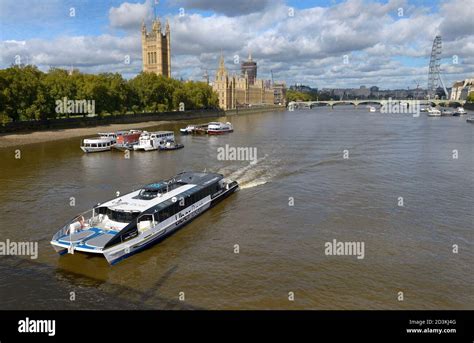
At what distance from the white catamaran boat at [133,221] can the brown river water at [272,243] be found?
603 mm

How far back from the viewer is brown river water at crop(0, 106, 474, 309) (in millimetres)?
14766

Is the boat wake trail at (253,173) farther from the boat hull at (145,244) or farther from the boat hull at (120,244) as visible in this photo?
the boat hull at (120,244)

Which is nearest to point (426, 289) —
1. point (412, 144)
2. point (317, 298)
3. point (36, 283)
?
point (317, 298)

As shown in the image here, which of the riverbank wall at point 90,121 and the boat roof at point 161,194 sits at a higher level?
the riverbank wall at point 90,121

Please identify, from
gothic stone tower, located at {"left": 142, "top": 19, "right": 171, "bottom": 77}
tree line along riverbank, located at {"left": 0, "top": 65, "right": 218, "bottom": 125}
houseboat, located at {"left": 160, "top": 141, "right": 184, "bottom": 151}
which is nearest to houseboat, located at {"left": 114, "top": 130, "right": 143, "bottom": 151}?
houseboat, located at {"left": 160, "top": 141, "right": 184, "bottom": 151}

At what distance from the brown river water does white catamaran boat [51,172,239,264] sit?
1.98 ft

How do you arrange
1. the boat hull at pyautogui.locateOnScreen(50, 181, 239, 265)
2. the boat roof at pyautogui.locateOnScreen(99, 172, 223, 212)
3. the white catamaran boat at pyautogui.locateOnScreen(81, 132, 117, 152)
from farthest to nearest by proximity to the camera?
1. the white catamaran boat at pyautogui.locateOnScreen(81, 132, 117, 152)
2. the boat roof at pyautogui.locateOnScreen(99, 172, 223, 212)
3. the boat hull at pyautogui.locateOnScreen(50, 181, 239, 265)

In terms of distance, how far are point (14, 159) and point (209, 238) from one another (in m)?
33.1

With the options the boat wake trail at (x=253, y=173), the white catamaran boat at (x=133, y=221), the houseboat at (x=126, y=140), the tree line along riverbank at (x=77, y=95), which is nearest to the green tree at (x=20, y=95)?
the tree line along riverbank at (x=77, y=95)

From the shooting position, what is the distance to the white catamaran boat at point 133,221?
17.4m

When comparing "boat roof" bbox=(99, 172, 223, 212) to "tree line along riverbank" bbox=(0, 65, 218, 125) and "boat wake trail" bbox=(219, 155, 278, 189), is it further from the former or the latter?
"tree line along riverbank" bbox=(0, 65, 218, 125)
